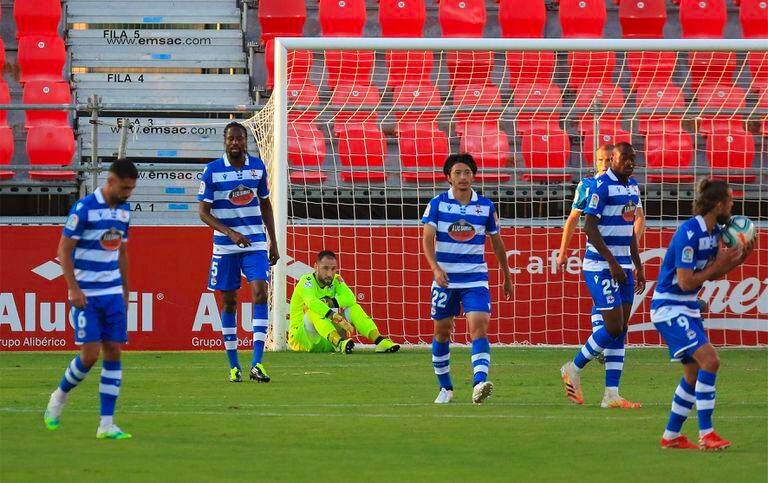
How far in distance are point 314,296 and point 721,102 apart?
6208 millimetres

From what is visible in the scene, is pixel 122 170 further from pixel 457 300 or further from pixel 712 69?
pixel 712 69

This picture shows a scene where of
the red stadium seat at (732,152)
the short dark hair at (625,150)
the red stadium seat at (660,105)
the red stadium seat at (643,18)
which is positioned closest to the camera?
the short dark hair at (625,150)

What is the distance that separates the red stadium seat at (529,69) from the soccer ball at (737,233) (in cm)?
1049

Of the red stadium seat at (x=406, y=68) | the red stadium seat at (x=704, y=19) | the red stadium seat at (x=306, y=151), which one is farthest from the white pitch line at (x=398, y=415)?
the red stadium seat at (x=704, y=19)

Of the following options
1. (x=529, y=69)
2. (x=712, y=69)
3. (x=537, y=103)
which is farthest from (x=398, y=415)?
(x=712, y=69)

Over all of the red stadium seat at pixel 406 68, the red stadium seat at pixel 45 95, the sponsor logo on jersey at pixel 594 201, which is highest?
the red stadium seat at pixel 406 68

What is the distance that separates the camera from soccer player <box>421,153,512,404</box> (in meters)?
9.37

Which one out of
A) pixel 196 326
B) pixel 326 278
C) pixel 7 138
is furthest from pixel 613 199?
pixel 7 138

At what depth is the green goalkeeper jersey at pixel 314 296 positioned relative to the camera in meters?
14.5

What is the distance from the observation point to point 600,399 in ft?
32.8

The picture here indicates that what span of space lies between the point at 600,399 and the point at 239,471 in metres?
4.29

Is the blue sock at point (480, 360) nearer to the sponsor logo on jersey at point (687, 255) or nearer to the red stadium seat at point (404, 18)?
the sponsor logo on jersey at point (687, 255)

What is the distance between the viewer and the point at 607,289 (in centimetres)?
942

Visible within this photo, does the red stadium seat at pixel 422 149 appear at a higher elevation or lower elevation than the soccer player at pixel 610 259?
higher
